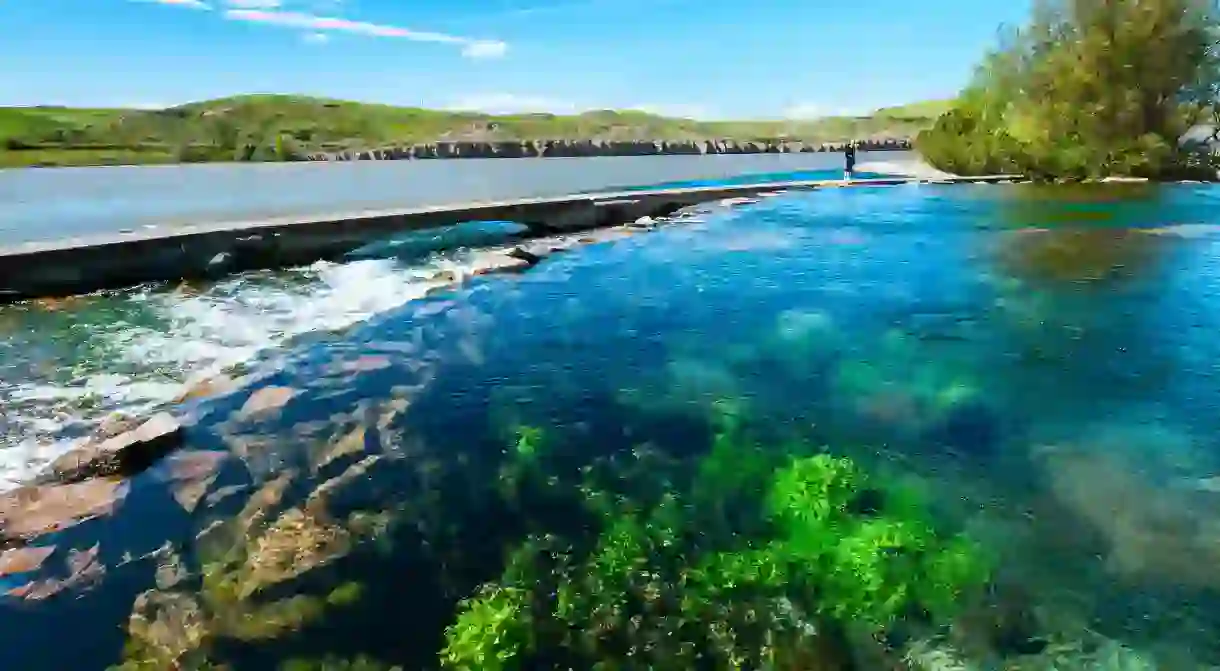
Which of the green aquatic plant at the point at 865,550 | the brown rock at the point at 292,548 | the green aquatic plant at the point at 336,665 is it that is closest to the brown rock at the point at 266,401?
the brown rock at the point at 292,548

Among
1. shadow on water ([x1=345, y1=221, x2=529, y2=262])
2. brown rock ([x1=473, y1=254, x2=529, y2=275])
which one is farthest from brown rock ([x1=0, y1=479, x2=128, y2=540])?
shadow on water ([x1=345, y1=221, x2=529, y2=262])

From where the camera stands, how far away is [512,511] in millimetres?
7516

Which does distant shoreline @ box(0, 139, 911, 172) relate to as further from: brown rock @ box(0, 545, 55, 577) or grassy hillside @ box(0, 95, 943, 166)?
brown rock @ box(0, 545, 55, 577)

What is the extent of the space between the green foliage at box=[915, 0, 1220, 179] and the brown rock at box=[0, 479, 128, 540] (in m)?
60.1

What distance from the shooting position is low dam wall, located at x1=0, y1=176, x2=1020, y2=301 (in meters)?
18.1

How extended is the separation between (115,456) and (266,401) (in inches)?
98.2

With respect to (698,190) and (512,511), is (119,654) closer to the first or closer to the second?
(512,511)

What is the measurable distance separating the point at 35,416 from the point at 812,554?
426 inches

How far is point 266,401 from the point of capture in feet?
35.5

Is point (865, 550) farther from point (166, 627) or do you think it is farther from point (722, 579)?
point (166, 627)

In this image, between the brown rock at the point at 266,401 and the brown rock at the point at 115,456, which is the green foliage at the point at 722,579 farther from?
the brown rock at the point at 266,401

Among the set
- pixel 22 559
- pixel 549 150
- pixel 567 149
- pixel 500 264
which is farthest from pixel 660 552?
pixel 567 149

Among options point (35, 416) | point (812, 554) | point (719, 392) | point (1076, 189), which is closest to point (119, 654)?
point (812, 554)

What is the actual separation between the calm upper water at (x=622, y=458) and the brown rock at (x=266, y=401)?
0.20 ft
